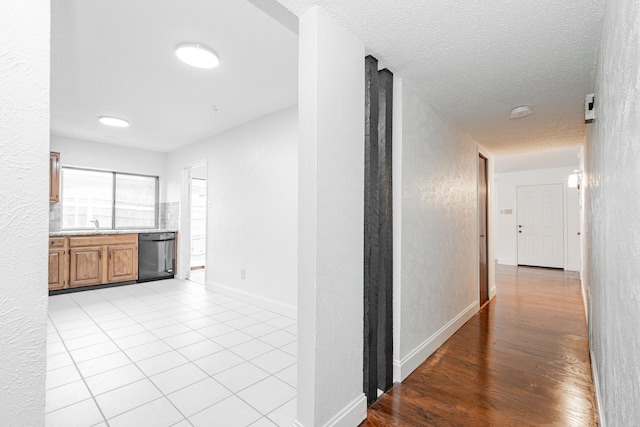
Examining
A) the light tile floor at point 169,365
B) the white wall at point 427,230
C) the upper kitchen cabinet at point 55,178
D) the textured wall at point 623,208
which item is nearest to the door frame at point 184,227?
the light tile floor at point 169,365

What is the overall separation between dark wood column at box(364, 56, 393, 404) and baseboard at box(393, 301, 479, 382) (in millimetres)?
108

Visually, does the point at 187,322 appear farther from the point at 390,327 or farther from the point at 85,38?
the point at 85,38

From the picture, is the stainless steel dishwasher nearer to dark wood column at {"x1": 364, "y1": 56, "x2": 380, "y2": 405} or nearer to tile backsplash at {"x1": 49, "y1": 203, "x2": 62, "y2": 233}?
tile backsplash at {"x1": 49, "y1": 203, "x2": 62, "y2": 233}

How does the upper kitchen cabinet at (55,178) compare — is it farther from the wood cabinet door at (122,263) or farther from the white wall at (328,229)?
the white wall at (328,229)

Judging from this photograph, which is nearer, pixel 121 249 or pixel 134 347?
pixel 134 347

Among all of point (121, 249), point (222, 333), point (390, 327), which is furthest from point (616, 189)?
point (121, 249)

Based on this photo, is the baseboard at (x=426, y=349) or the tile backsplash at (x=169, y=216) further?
the tile backsplash at (x=169, y=216)

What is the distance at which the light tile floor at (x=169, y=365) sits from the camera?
176 centimetres

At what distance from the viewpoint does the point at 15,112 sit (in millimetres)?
734

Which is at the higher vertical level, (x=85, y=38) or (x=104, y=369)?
(x=85, y=38)

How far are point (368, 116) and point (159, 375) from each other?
2377mm

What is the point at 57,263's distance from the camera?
4.39m

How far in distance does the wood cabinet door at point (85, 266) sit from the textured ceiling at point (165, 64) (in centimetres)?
191

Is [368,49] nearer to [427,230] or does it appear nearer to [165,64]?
[427,230]
